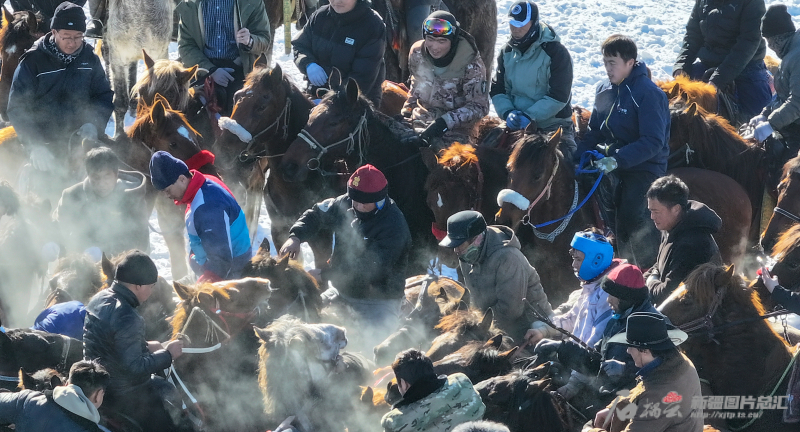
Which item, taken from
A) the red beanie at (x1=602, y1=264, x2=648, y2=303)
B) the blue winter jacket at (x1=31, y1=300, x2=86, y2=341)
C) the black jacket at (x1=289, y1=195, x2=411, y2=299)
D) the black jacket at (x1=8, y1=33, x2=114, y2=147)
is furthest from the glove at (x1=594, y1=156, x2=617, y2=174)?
the black jacket at (x1=8, y1=33, x2=114, y2=147)

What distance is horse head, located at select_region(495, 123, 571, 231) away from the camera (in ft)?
23.0

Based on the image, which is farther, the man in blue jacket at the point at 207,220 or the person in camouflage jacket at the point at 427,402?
the man in blue jacket at the point at 207,220

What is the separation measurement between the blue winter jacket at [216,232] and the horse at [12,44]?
487 centimetres

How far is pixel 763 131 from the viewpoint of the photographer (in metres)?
8.72

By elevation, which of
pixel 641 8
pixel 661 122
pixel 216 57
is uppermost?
pixel 661 122

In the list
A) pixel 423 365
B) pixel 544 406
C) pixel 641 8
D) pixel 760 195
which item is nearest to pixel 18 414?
pixel 423 365

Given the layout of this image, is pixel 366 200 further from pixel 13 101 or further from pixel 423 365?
pixel 13 101

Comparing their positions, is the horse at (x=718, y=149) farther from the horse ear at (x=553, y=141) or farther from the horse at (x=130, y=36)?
the horse at (x=130, y=36)

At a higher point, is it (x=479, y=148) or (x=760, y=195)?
(x=479, y=148)

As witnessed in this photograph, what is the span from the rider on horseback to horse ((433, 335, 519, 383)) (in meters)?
3.20

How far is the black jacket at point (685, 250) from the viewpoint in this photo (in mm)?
5957

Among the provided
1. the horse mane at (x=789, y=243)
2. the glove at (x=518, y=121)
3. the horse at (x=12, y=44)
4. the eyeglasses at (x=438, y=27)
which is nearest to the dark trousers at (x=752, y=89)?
the glove at (x=518, y=121)

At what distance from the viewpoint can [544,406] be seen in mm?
4617

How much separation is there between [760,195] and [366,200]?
15.8 feet
